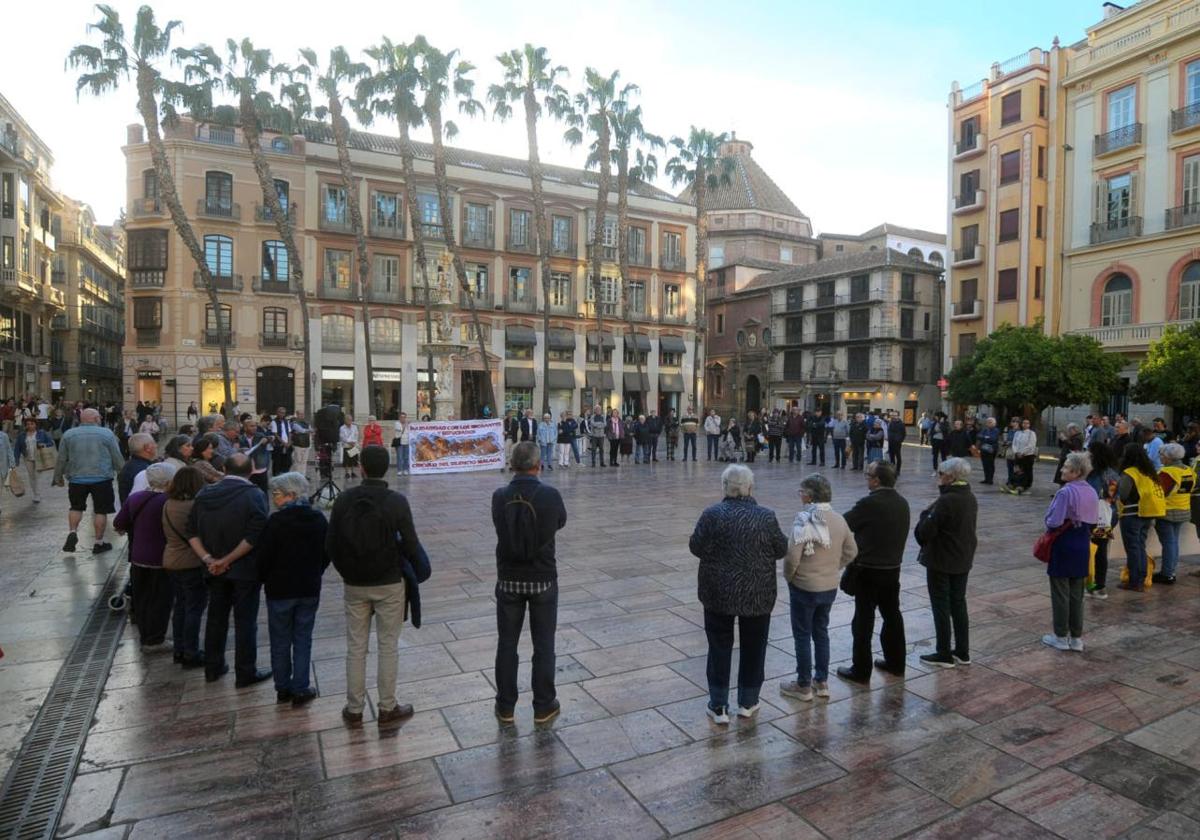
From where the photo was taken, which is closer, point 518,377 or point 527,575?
point 527,575

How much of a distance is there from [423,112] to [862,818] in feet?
97.1

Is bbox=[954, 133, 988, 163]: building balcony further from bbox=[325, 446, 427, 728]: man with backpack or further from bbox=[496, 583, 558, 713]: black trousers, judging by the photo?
bbox=[325, 446, 427, 728]: man with backpack

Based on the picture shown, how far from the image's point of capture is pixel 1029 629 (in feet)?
20.6

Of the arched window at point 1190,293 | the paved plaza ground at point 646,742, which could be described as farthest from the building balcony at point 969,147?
the paved plaza ground at point 646,742

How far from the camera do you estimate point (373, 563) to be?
421 cm

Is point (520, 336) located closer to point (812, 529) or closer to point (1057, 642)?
point (1057, 642)

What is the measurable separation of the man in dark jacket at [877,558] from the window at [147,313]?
127 ft

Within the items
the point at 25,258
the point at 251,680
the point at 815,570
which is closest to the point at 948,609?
the point at 815,570

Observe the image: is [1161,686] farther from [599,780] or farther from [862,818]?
[599,780]

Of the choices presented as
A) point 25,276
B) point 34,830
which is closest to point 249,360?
point 25,276

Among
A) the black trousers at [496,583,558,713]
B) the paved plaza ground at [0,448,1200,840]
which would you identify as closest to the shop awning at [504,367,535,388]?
the paved plaza ground at [0,448,1200,840]

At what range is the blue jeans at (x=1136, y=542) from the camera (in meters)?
7.29

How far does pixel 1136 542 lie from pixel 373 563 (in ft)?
23.8

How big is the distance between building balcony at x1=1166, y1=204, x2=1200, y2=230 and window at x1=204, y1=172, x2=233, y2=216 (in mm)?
40548
